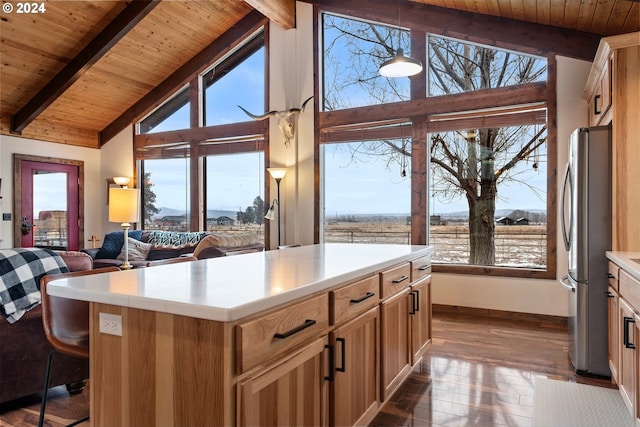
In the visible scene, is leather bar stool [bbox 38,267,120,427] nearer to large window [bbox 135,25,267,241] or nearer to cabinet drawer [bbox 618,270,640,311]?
cabinet drawer [bbox 618,270,640,311]

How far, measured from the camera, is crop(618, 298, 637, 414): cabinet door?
2.10m

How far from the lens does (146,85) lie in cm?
711

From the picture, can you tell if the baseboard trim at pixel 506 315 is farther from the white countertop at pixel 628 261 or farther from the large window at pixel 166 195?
the large window at pixel 166 195

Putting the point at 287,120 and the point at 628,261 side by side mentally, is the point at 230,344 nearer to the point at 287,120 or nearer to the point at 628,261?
the point at 628,261

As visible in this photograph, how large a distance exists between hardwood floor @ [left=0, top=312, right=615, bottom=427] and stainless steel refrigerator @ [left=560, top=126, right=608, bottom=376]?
0.21 meters

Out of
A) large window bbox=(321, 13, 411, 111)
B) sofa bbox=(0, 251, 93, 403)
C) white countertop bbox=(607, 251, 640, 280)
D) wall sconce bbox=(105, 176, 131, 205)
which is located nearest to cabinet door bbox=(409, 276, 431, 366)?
white countertop bbox=(607, 251, 640, 280)

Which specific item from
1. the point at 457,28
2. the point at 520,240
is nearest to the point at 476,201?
the point at 520,240

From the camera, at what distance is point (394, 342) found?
2320mm

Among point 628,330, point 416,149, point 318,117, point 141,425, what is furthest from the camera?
point 318,117

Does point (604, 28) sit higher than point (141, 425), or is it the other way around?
point (604, 28)

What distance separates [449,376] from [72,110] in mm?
6983

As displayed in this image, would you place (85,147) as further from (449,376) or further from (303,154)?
(449,376)

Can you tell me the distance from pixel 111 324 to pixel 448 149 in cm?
441

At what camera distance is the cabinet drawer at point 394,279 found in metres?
2.20
